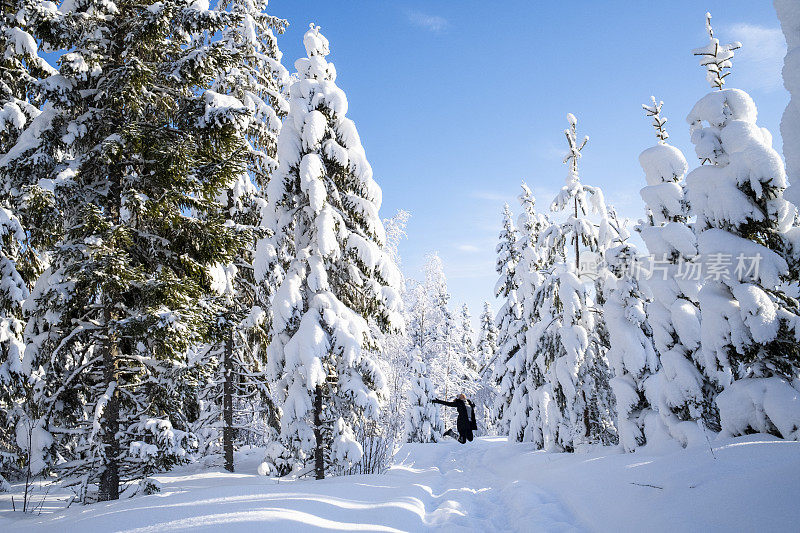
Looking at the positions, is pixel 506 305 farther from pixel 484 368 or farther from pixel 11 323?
pixel 11 323

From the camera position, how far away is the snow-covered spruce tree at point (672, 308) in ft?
26.1

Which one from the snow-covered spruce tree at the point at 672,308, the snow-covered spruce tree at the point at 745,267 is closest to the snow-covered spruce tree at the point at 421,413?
the snow-covered spruce tree at the point at 672,308

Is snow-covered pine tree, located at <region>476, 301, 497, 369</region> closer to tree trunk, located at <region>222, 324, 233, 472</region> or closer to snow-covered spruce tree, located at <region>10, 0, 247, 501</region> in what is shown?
tree trunk, located at <region>222, 324, 233, 472</region>

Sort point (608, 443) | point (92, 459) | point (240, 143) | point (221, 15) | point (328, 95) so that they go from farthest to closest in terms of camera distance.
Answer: point (608, 443), point (328, 95), point (240, 143), point (221, 15), point (92, 459)

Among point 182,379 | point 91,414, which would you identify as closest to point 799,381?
point 182,379

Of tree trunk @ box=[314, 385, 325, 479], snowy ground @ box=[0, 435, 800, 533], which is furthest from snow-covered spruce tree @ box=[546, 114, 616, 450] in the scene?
tree trunk @ box=[314, 385, 325, 479]

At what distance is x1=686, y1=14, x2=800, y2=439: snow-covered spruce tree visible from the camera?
6.18m

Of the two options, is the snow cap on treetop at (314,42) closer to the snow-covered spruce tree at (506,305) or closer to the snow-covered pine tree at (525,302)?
the snow-covered pine tree at (525,302)

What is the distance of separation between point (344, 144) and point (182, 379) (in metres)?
A: 6.53

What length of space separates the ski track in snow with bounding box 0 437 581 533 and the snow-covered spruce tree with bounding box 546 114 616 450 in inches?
174

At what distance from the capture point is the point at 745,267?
6637mm

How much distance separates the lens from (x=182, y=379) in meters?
7.99

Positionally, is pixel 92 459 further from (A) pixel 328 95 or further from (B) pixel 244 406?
(B) pixel 244 406

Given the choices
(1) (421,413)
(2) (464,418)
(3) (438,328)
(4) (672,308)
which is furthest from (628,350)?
(3) (438,328)
